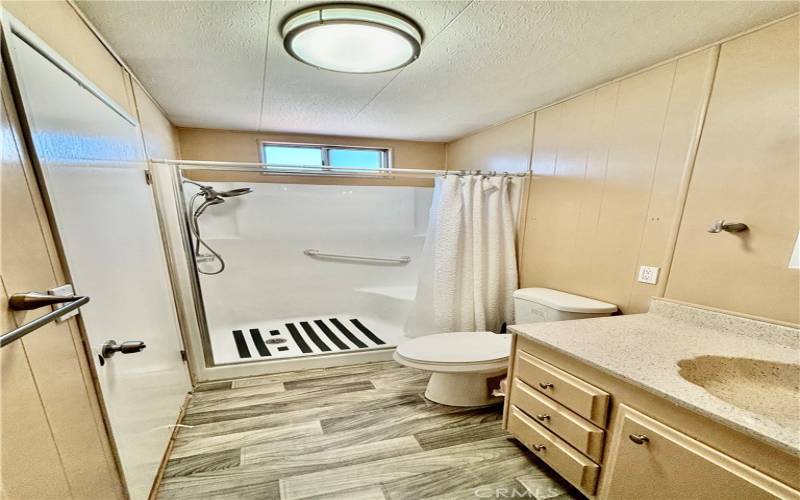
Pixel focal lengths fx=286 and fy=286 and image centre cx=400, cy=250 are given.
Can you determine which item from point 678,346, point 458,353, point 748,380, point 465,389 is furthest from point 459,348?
point 748,380

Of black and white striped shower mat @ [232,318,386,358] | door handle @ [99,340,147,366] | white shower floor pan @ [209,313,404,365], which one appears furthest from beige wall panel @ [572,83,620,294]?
door handle @ [99,340,147,366]

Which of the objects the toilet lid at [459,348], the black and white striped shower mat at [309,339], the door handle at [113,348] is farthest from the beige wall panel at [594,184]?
the door handle at [113,348]

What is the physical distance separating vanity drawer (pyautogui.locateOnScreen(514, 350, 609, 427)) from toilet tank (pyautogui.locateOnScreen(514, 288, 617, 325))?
1.69ft

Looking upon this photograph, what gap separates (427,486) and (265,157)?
119 inches

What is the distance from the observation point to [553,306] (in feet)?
5.89

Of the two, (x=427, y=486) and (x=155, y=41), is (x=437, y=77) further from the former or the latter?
Result: (x=427, y=486)

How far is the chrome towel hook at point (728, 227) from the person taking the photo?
1.21m

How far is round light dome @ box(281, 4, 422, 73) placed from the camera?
109 centimetres

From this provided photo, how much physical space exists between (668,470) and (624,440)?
0.43 ft

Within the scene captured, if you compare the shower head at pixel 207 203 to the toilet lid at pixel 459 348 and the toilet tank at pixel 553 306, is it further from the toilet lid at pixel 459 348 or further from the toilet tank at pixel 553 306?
the toilet tank at pixel 553 306

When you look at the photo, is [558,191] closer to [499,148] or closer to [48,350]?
[499,148]

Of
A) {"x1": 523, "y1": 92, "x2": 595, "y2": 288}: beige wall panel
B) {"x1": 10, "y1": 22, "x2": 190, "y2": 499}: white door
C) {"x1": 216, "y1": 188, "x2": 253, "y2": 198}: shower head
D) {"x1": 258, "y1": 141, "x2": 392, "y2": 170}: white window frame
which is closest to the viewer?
{"x1": 10, "y1": 22, "x2": 190, "y2": 499}: white door

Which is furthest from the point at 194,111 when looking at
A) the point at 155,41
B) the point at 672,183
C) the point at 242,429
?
the point at 672,183

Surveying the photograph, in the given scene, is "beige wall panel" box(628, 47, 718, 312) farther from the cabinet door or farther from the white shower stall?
the white shower stall
